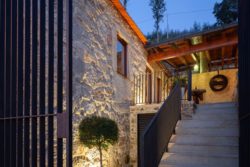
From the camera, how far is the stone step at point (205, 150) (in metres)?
4.71

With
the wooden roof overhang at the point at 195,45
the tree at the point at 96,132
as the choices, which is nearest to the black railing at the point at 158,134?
the tree at the point at 96,132

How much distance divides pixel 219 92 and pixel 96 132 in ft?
23.0

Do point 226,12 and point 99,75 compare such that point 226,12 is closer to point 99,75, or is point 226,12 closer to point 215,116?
point 215,116

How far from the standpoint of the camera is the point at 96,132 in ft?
15.9

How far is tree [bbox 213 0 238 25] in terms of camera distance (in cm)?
1715

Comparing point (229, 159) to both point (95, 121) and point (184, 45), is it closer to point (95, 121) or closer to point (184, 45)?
point (95, 121)

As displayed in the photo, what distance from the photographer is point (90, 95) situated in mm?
5504

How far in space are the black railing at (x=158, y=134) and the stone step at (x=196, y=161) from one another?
31 cm
